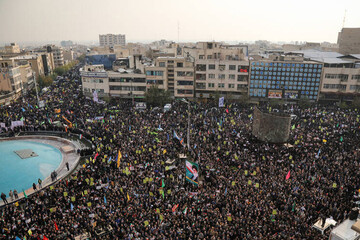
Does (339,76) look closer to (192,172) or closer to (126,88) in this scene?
(126,88)

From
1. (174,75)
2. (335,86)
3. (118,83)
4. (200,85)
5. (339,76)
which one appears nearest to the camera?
(339,76)

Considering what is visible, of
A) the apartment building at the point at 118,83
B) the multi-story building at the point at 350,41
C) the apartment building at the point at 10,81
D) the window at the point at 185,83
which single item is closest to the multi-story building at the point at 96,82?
the apartment building at the point at 118,83

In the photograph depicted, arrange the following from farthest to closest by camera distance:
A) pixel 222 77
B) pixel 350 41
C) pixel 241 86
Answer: pixel 350 41 < pixel 222 77 < pixel 241 86

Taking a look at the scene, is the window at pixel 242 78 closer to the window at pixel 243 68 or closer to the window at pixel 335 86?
the window at pixel 243 68

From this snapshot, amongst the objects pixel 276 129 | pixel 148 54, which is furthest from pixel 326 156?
pixel 148 54

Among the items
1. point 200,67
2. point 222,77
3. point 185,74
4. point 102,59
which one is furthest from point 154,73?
point 102,59
